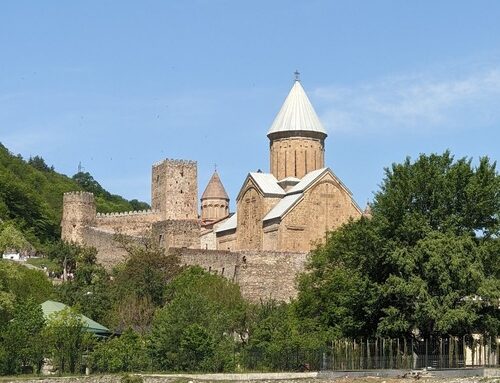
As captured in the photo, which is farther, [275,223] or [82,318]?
[275,223]

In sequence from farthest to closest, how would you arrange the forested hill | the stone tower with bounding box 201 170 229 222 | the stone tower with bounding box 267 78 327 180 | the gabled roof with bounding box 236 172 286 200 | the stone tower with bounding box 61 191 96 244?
the forested hill
the stone tower with bounding box 201 170 229 222
the stone tower with bounding box 61 191 96 244
the stone tower with bounding box 267 78 327 180
the gabled roof with bounding box 236 172 286 200

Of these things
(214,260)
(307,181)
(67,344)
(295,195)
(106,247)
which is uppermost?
(307,181)

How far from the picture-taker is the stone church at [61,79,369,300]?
7381cm

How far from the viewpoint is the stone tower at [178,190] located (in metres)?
100

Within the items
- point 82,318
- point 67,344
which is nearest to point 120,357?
point 67,344

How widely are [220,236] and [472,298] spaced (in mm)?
43665

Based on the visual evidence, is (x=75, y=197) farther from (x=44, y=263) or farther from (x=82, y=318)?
(x=82, y=318)

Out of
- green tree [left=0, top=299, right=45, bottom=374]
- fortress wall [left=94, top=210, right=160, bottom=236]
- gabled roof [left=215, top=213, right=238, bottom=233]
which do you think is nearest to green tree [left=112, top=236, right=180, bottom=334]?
green tree [left=0, top=299, right=45, bottom=374]

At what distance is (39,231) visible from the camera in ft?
392

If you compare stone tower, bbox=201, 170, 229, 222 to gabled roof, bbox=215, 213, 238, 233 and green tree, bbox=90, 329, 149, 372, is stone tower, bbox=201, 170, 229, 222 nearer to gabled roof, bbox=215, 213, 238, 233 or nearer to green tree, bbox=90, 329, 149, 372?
gabled roof, bbox=215, 213, 238, 233

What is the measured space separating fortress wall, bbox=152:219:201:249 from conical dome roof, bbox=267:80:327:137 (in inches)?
330

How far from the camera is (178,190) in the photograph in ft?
331

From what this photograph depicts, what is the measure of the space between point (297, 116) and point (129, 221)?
68.3 feet

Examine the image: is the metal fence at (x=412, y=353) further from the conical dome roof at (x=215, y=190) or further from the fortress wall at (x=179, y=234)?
the conical dome roof at (x=215, y=190)
